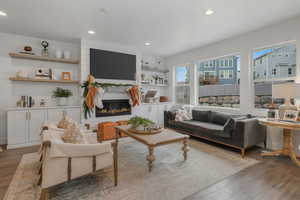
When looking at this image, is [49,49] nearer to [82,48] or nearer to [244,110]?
[82,48]

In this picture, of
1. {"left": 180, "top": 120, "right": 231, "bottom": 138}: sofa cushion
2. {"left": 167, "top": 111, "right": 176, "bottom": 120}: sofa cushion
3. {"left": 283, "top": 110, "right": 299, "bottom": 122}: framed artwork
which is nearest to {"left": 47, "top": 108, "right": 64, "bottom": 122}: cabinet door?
{"left": 167, "top": 111, "right": 176, "bottom": 120}: sofa cushion

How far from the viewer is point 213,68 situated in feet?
15.5

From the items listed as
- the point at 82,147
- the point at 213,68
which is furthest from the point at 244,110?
the point at 82,147

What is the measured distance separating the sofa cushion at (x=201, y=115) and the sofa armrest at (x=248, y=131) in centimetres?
126

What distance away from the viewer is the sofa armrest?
2842mm

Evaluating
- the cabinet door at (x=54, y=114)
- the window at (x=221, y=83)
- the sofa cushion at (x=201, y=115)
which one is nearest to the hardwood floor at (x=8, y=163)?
the cabinet door at (x=54, y=114)

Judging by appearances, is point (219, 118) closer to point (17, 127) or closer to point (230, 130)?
point (230, 130)

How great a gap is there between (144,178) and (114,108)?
288 centimetres

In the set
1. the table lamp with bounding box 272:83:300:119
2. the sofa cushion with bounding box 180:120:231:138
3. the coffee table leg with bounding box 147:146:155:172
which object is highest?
the table lamp with bounding box 272:83:300:119

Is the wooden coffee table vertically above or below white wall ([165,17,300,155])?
below

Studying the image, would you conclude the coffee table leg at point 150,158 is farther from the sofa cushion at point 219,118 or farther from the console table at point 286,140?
the sofa cushion at point 219,118

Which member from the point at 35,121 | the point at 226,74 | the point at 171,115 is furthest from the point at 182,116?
the point at 35,121

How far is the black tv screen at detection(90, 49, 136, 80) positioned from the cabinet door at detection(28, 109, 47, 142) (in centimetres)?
161

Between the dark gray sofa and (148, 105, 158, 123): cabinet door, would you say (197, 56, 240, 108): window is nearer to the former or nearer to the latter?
the dark gray sofa
